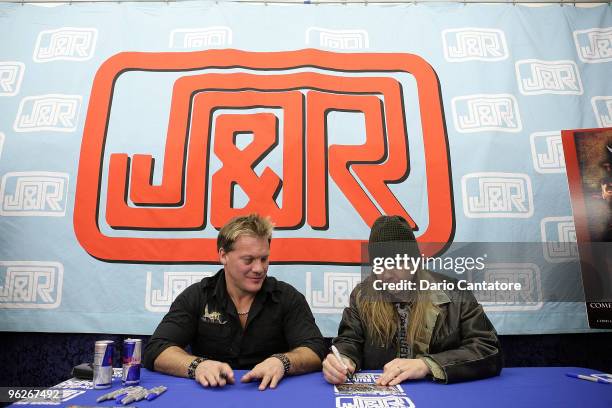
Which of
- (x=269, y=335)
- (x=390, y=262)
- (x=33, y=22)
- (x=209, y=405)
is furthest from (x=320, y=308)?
(x=33, y=22)

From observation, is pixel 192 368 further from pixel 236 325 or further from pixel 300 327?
pixel 300 327

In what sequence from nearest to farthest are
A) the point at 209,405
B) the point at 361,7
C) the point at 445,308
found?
the point at 209,405, the point at 445,308, the point at 361,7

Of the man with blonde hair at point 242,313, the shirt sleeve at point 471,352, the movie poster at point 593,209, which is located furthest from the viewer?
the movie poster at point 593,209

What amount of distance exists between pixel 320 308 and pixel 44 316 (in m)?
1.52

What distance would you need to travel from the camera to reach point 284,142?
2.48 meters

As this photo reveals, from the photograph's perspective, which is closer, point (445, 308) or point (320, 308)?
point (445, 308)

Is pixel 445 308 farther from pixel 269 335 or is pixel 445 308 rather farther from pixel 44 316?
pixel 44 316

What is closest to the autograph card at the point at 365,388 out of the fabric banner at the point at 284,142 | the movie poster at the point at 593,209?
the fabric banner at the point at 284,142

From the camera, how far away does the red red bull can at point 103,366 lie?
4.09 feet

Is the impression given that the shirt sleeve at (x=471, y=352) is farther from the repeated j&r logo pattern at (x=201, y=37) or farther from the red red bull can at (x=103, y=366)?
the repeated j&r logo pattern at (x=201, y=37)

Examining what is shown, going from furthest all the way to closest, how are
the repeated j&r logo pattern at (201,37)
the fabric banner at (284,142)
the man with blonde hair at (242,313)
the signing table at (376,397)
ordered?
the repeated j&r logo pattern at (201,37) < the fabric banner at (284,142) < the man with blonde hair at (242,313) < the signing table at (376,397)

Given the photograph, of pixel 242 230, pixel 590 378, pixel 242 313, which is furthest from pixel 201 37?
pixel 590 378

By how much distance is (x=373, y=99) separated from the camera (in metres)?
2.58

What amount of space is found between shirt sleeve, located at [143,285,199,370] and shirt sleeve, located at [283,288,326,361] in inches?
15.3
